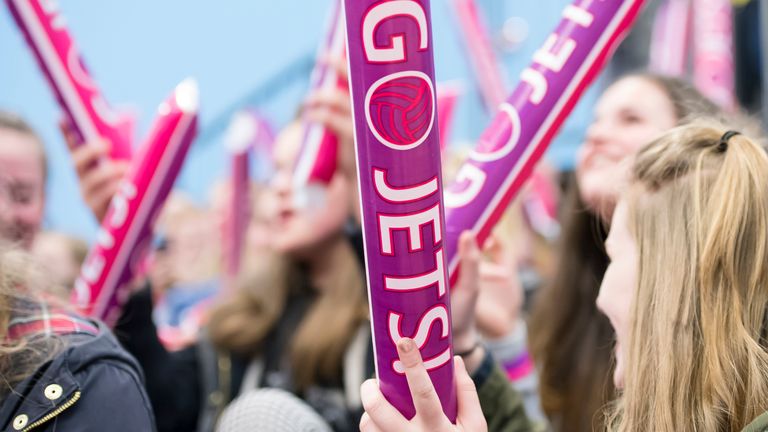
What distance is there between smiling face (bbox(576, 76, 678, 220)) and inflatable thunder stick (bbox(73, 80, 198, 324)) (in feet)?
2.51

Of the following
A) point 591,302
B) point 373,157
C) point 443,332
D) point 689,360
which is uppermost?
point 373,157

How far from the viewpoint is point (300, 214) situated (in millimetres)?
2166

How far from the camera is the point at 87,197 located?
76.8 inches

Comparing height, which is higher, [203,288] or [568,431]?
[568,431]

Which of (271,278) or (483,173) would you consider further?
(271,278)

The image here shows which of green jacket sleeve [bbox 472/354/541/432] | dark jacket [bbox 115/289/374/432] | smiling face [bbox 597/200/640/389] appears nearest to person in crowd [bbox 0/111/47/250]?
dark jacket [bbox 115/289/374/432]

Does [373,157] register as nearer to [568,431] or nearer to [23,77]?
[568,431]

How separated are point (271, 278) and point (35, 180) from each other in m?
0.77

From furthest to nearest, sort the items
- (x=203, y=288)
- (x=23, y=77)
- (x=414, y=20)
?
(x=23, y=77) → (x=203, y=288) → (x=414, y=20)

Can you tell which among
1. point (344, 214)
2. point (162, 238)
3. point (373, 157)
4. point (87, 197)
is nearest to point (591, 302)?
point (344, 214)

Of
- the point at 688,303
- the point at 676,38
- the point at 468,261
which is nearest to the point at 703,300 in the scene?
the point at 688,303

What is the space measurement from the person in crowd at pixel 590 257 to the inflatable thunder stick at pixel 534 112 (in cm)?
16

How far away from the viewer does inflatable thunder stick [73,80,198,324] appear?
5.77 ft

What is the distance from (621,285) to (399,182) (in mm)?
443
